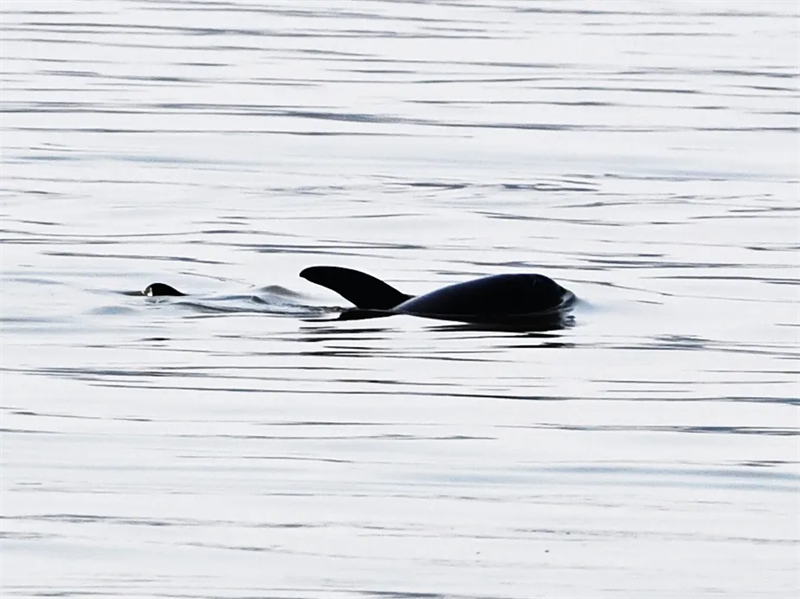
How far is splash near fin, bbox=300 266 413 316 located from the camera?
44.2 ft

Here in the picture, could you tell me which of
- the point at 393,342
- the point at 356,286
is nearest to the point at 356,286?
the point at 356,286

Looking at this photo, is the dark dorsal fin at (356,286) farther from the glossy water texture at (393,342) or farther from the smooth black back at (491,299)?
the glossy water texture at (393,342)

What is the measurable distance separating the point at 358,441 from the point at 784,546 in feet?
7.02

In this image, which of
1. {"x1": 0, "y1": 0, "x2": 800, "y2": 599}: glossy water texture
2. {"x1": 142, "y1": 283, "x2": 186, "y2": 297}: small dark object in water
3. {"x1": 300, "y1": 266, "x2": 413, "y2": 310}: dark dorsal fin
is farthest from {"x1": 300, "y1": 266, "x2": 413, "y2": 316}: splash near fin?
{"x1": 142, "y1": 283, "x2": 186, "y2": 297}: small dark object in water

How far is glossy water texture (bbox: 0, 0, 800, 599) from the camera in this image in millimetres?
7887

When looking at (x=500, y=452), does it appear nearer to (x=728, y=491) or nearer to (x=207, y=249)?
(x=728, y=491)

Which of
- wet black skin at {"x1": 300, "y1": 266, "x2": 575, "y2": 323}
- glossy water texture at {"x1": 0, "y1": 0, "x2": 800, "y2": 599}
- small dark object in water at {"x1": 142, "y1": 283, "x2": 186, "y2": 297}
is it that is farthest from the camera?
small dark object in water at {"x1": 142, "y1": 283, "x2": 186, "y2": 297}

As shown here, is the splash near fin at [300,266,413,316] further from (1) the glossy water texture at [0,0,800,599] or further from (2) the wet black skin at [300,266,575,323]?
(1) the glossy water texture at [0,0,800,599]

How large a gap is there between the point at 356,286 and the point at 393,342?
1079 millimetres

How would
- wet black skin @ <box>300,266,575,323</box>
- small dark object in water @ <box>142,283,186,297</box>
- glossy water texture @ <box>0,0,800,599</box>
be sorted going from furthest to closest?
small dark object in water @ <box>142,283,186,297</box> < wet black skin @ <box>300,266,575,323</box> < glossy water texture @ <box>0,0,800,599</box>

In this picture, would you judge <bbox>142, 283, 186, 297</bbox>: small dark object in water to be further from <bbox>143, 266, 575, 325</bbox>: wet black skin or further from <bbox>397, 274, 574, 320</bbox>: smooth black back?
<bbox>397, 274, 574, 320</bbox>: smooth black back

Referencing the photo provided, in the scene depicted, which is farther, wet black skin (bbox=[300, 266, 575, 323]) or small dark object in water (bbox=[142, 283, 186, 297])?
small dark object in water (bbox=[142, 283, 186, 297])

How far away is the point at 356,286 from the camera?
1349 cm

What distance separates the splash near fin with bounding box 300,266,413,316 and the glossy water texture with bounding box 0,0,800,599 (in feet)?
0.82
